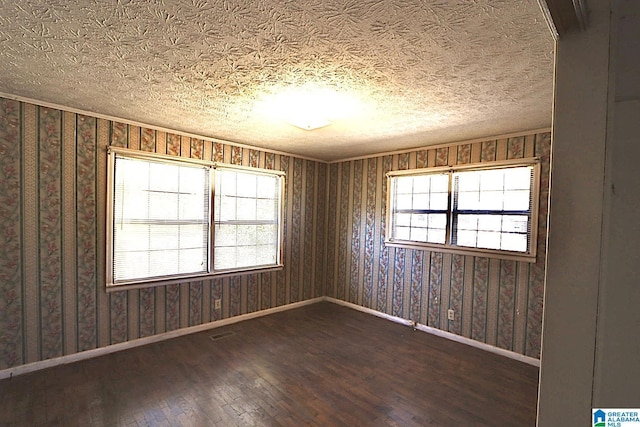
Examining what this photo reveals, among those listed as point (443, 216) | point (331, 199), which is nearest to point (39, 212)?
point (331, 199)

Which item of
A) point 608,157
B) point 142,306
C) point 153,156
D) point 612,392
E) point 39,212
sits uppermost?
point 153,156

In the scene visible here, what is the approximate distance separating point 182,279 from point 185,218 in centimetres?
71

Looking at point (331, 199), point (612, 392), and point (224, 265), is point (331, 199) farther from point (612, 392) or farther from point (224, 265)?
point (612, 392)

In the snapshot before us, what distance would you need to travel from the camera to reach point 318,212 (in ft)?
16.0

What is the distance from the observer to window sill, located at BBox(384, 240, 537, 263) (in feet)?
9.86

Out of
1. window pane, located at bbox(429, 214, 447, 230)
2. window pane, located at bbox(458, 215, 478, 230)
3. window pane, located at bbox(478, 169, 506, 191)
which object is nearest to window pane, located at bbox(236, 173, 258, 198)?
window pane, located at bbox(429, 214, 447, 230)

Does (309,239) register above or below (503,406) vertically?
above

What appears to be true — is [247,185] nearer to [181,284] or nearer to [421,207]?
[181,284]

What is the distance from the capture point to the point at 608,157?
28.9 inches

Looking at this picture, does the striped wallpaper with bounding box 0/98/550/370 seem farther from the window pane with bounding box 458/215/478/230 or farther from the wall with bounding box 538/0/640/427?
the wall with bounding box 538/0/640/427

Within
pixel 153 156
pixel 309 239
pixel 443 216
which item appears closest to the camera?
pixel 153 156

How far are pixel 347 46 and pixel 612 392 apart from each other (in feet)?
5.50

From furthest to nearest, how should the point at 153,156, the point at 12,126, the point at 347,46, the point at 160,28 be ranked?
1. the point at 153,156
2. the point at 12,126
3. the point at 347,46
4. the point at 160,28

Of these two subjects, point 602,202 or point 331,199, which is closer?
point 602,202
